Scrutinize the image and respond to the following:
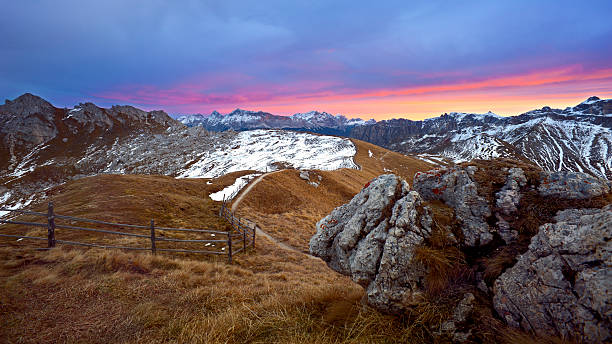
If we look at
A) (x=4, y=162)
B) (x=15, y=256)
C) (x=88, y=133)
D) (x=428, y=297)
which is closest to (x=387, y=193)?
(x=428, y=297)

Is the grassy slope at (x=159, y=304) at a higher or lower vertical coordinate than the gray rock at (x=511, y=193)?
lower

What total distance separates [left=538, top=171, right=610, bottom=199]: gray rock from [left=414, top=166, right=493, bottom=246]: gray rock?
1.21 meters

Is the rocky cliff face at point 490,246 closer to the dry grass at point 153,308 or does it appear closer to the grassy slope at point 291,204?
Result: the dry grass at point 153,308

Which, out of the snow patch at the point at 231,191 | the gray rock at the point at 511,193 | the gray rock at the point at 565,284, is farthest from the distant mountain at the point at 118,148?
the gray rock at the point at 565,284

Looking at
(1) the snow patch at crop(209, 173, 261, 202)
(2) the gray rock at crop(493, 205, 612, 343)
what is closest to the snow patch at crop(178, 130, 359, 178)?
(1) the snow patch at crop(209, 173, 261, 202)

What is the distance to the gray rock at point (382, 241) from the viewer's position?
15.5 feet

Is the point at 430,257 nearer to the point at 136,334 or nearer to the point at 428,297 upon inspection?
the point at 428,297

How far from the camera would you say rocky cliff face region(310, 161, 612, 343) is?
10.6ft

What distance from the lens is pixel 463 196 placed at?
6023 mm

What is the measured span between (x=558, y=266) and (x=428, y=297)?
1965 mm

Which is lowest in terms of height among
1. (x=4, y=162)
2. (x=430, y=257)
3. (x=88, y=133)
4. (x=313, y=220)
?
(x=313, y=220)

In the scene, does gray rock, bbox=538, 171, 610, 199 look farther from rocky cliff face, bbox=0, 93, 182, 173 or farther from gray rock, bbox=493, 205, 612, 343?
rocky cliff face, bbox=0, 93, 182, 173

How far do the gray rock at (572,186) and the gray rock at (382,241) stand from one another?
255cm

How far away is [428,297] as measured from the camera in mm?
4414
